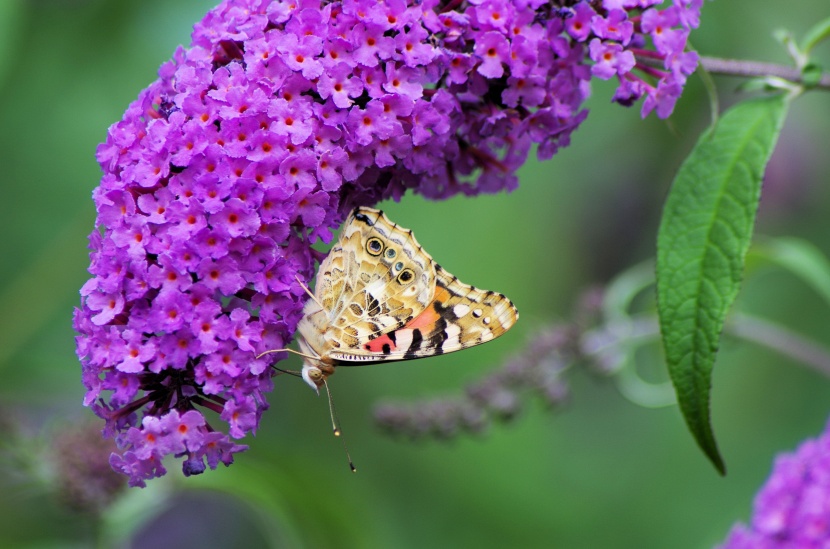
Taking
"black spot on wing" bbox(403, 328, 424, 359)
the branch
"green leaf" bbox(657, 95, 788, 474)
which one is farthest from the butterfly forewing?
the branch

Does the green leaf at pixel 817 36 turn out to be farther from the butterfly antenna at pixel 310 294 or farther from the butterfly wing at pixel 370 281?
the butterfly antenna at pixel 310 294

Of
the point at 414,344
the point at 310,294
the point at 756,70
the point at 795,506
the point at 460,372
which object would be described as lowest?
the point at 795,506

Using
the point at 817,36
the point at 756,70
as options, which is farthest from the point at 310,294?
the point at 817,36

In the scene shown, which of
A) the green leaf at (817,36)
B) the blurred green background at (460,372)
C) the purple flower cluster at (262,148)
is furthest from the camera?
the blurred green background at (460,372)

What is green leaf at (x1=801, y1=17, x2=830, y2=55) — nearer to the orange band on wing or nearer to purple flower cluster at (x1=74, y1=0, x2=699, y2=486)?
purple flower cluster at (x1=74, y1=0, x2=699, y2=486)

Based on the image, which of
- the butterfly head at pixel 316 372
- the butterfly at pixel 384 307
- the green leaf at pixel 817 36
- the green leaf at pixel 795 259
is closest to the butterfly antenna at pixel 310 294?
the butterfly at pixel 384 307

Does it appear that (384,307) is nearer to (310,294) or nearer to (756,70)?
(310,294)

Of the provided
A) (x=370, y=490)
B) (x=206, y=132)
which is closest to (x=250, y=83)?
(x=206, y=132)

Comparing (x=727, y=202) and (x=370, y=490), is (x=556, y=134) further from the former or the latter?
(x=370, y=490)
